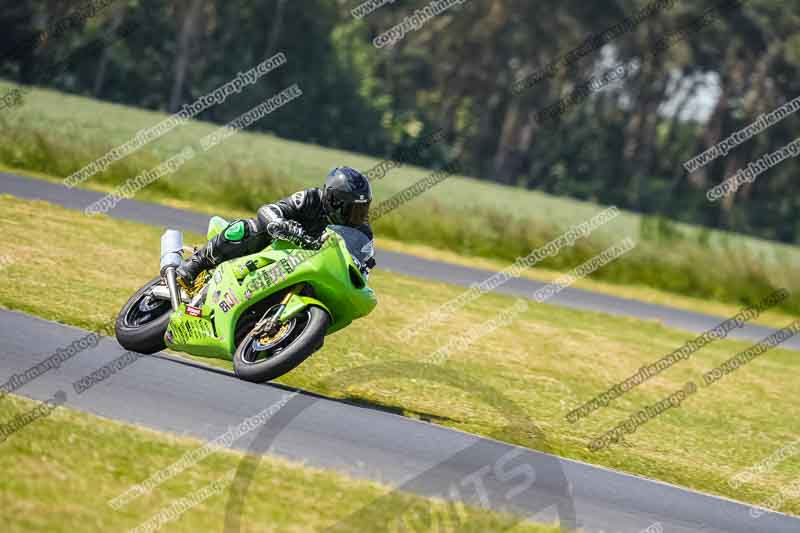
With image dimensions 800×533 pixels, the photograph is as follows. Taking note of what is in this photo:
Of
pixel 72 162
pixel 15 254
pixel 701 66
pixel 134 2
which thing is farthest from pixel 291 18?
pixel 15 254

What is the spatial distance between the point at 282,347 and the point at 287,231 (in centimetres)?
89

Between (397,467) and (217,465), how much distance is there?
1.52 m

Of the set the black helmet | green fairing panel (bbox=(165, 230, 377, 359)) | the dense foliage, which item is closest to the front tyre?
green fairing panel (bbox=(165, 230, 377, 359))

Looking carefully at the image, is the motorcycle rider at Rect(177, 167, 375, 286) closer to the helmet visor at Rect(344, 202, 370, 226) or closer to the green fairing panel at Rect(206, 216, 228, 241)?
the helmet visor at Rect(344, 202, 370, 226)

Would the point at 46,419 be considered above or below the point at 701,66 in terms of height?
above

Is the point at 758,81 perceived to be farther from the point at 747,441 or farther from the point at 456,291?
the point at 747,441

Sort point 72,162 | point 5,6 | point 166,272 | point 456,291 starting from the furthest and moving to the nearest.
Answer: point 5,6 → point 72,162 → point 456,291 → point 166,272

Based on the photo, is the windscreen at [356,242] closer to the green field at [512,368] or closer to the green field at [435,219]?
the green field at [512,368]

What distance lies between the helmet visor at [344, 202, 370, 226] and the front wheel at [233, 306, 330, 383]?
810mm

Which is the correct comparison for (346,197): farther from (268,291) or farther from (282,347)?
(282,347)

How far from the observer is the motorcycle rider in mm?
9000

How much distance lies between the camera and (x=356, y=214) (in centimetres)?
913

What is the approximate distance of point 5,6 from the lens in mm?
44562

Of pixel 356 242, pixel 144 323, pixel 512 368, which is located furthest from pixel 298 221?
pixel 512 368
